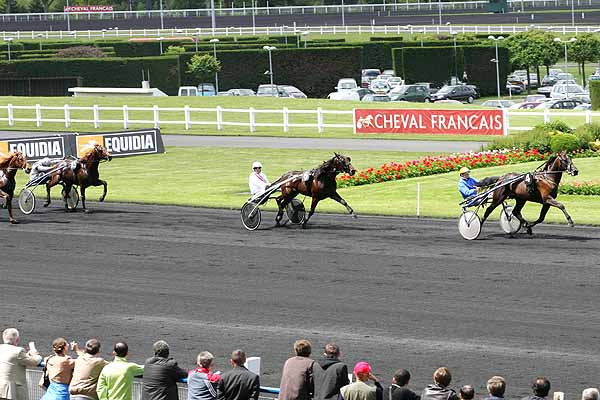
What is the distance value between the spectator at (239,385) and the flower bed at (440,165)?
66.4 feet

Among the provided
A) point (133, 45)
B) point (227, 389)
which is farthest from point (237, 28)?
point (227, 389)

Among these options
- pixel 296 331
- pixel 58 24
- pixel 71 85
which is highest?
pixel 58 24

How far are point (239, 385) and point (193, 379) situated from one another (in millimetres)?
480

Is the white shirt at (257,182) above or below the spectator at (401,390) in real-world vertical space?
above

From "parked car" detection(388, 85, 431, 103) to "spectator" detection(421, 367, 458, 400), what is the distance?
188 ft

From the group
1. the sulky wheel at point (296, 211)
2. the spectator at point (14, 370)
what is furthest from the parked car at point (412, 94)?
the spectator at point (14, 370)

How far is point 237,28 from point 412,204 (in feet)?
265

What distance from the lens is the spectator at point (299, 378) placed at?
1135cm

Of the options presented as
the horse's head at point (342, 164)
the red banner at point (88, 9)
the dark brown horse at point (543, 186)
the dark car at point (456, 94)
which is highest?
the red banner at point (88, 9)

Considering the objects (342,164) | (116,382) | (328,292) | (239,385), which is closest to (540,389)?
(239,385)

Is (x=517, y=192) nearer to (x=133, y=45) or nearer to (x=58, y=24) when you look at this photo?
(x=133, y=45)

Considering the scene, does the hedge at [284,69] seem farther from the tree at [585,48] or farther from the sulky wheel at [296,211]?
the sulky wheel at [296,211]

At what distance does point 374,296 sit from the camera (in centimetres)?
1872

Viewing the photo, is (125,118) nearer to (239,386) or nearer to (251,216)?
(251,216)
